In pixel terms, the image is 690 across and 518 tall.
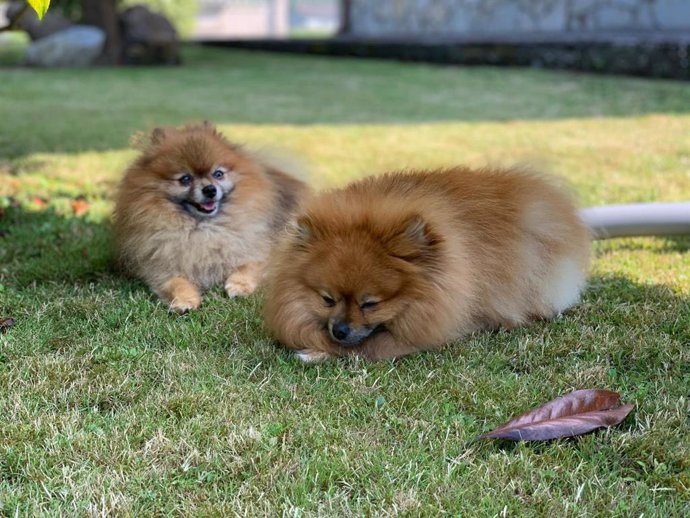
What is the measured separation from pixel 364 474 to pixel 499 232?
137 cm

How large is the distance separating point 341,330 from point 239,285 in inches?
44.3

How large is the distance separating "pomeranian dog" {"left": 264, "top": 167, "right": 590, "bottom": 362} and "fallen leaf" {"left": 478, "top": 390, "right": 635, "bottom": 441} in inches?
24.1

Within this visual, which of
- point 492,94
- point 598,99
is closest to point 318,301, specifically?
point 598,99

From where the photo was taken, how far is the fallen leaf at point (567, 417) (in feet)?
7.81

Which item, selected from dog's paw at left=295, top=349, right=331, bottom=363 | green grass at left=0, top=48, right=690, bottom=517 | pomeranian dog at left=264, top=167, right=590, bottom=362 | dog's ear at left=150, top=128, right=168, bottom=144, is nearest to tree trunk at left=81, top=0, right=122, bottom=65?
green grass at left=0, top=48, right=690, bottom=517

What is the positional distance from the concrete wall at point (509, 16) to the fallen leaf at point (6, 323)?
485 inches

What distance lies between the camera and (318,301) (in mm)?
3002

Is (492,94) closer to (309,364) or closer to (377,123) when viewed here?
(377,123)

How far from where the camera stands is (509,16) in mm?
16062

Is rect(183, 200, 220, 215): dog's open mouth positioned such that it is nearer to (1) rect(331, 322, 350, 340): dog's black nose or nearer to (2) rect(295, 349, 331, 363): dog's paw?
(2) rect(295, 349, 331, 363): dog's paw

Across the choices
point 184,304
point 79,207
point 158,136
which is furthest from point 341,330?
point 79,207

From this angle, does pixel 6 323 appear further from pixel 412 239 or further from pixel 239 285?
pixel 412 239

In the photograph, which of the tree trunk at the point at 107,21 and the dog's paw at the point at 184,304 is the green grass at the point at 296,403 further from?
the tree trunk at the point at 107,21

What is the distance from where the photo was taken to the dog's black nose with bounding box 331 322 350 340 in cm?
288
